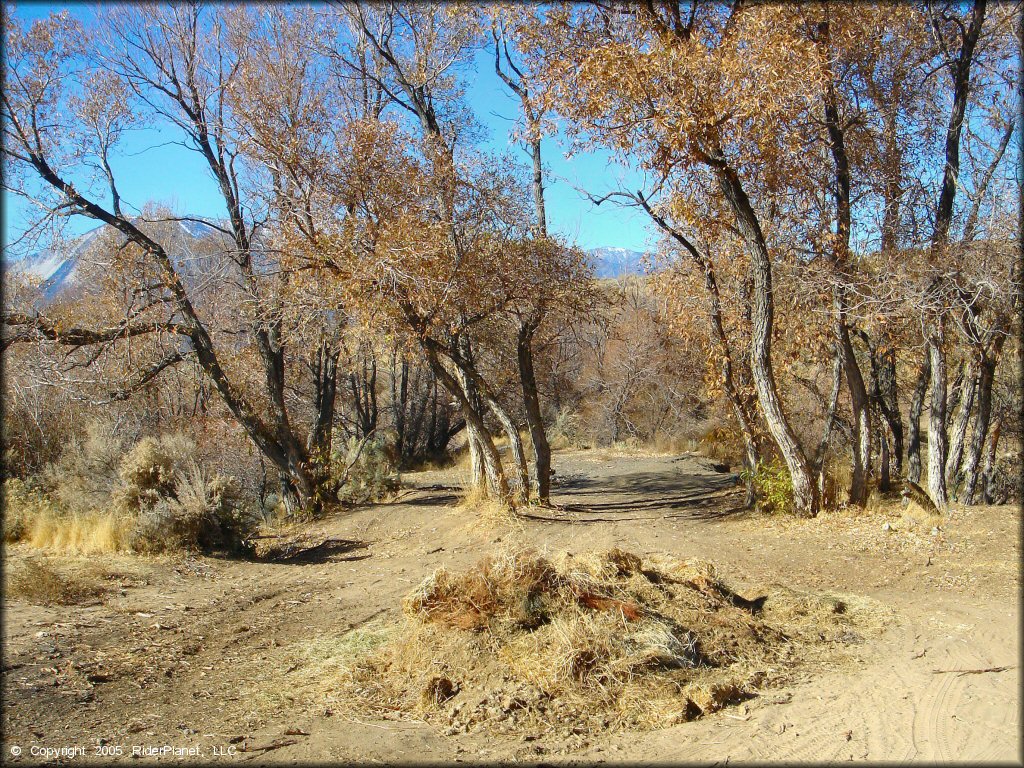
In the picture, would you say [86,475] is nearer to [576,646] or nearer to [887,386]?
[576,646]

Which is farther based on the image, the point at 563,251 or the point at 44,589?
the point at 563,251

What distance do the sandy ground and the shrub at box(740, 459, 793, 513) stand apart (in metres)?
0.32

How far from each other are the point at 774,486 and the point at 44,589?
922cm

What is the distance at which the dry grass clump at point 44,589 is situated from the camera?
7438 millimetres

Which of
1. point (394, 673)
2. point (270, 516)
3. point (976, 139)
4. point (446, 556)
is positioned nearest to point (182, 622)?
point (394, 673)

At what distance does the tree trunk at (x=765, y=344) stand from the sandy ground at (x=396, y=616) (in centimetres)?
55

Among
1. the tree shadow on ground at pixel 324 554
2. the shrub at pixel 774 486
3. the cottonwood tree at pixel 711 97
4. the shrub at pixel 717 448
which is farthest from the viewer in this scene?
the shrub at pixel 717 448

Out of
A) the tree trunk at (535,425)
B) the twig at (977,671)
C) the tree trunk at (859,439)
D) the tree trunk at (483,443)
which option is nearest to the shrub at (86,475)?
the tree trunk at (483,443)

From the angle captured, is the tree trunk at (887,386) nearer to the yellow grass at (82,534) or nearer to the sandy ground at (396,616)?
the sandy ground at (396,616)

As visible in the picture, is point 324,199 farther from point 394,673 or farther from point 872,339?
point 872,339

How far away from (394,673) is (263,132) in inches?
359

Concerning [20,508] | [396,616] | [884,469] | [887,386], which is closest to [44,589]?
[396,616]

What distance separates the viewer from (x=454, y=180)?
11.6 m

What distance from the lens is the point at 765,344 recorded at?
1030 cm
